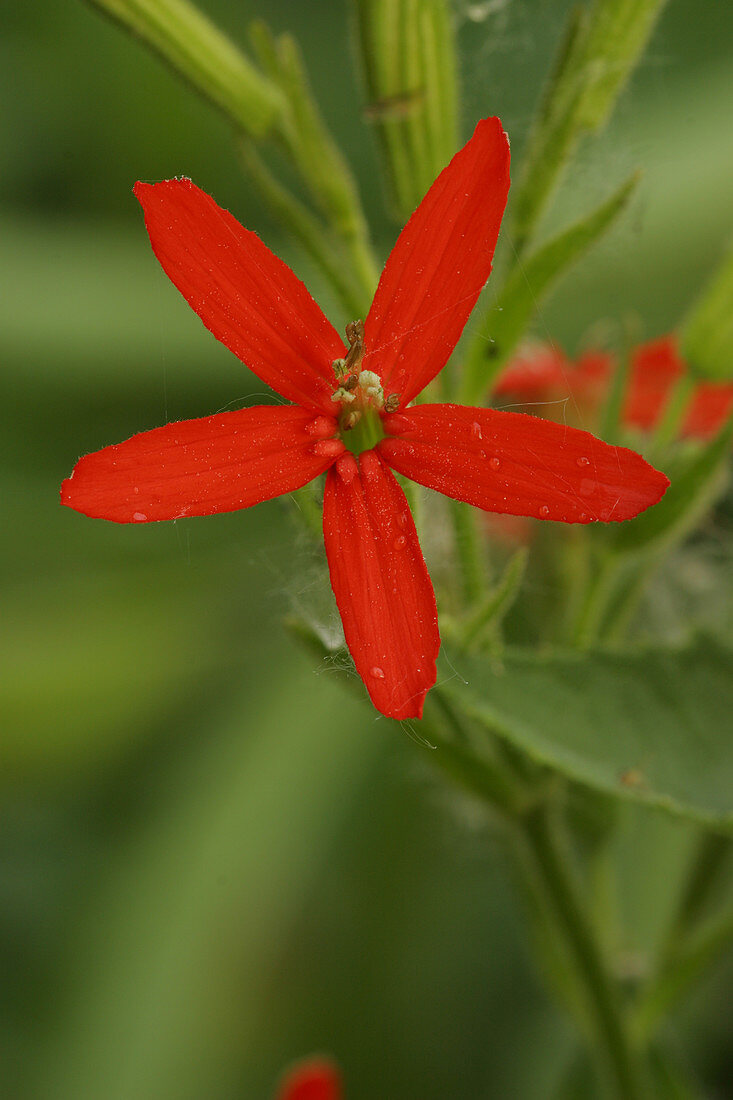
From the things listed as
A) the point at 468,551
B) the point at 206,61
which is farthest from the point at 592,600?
the point at 206,61

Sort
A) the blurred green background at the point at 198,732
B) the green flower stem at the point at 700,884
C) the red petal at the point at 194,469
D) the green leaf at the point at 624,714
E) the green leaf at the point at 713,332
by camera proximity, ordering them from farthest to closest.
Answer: the blurred green background at the point at 198,732
the green flower stem at the point at 700,884
the green leaf at the point at 713,332
the green leaf at the point at 624,714
the red petal at the point at 194,469

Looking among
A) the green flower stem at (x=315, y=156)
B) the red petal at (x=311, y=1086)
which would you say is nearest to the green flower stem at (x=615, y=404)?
the green flower stem at (x=315, y=156)

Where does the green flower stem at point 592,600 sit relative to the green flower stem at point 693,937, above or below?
above

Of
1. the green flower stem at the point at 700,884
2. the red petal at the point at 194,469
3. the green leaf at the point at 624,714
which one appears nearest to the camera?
the red petal at the point at 194,469

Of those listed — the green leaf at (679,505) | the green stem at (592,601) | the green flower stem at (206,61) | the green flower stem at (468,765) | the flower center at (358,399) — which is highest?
the green flower stem at (206,61)

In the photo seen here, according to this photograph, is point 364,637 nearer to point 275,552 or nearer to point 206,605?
point 275,552

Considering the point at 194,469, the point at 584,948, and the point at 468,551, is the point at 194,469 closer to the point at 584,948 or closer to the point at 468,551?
the point at 468,551

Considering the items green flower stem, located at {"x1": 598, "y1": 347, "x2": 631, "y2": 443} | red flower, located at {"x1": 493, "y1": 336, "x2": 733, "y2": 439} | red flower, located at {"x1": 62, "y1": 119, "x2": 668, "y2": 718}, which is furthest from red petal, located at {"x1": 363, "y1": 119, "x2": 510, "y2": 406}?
red flower, located at {"x1": 493, "y1": 336, "x2": 733, "y2": 439}

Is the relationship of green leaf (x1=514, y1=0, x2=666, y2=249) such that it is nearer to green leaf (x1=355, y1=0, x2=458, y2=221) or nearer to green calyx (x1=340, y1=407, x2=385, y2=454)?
green leaf (x1=355, y1=0, x2=458, y2=221)

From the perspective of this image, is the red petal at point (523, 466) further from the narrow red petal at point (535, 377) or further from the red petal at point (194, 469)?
the narrow red petal at point (535, 377)
